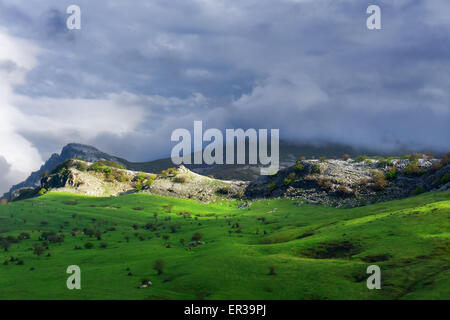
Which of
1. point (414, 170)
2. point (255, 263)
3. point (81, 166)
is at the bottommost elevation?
point (255, 263)

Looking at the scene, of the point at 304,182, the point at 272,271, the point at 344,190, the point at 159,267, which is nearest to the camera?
the point at 272,271

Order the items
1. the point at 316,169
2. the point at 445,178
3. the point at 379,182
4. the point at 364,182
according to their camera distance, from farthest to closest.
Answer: the point at 316,169, the point at 364,182, the point at 379,182, the point at 445,178

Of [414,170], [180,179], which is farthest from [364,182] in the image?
[180,179]

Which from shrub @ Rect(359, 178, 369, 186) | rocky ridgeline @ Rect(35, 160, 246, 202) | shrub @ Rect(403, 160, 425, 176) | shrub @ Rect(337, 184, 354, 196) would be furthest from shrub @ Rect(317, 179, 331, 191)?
rocky ridgeline @ Rect(35, 160, 246, 202)

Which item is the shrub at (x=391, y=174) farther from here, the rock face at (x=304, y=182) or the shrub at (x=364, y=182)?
the shrub at (x=364, y=182)

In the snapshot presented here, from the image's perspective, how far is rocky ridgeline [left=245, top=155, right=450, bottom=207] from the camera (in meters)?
107

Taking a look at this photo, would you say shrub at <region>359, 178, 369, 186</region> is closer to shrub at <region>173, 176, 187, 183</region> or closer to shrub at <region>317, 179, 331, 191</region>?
shrub at <region>317, 179, 331, 191</region>

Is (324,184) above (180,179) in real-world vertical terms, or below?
below

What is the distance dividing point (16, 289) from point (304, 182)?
108 meters

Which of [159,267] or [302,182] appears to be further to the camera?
[302,182]

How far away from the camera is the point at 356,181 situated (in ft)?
396

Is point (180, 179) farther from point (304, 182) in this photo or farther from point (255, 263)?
point (255, 263)

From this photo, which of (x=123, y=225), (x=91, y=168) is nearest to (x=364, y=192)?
(x=123, y=225)
